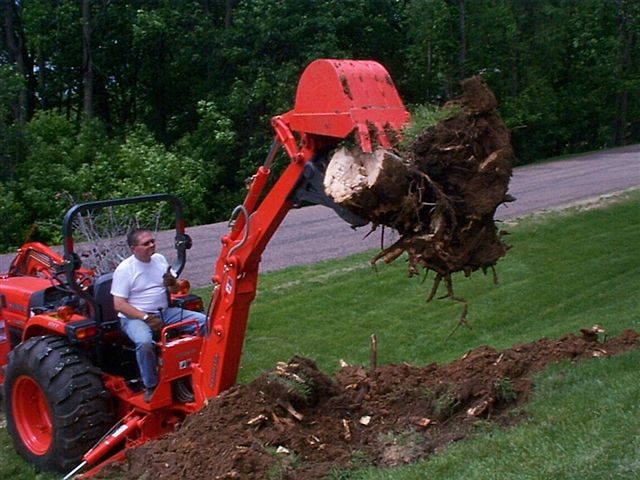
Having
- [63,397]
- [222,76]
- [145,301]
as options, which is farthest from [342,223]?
[63,397]

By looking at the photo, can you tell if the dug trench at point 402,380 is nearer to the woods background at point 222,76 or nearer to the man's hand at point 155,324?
the man's hand at point 155,324

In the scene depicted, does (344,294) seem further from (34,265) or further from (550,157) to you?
(550,157)

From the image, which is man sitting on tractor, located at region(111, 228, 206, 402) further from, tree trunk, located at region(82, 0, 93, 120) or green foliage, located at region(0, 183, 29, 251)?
tree trunk, located at region(82, 0, 93, 120)

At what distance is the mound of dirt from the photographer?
5637 millimetres

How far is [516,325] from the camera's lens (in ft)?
36.3

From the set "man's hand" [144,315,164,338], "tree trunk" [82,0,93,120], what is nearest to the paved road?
"man's hand" [144,315,164,338]

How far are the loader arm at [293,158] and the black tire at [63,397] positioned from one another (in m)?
0.85

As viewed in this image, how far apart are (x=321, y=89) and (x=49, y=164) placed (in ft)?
62.5

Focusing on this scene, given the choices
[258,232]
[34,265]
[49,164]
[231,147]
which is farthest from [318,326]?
[231,147]

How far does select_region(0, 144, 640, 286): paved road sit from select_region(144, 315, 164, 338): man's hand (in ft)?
16.7

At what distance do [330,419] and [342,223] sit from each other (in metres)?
13.5

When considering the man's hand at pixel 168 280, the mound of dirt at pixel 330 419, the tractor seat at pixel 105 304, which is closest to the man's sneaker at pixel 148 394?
the mound of dirt at pixel 330 419

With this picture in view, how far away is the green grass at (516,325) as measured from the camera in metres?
4.98

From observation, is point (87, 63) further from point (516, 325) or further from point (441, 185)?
point (441, 185)
